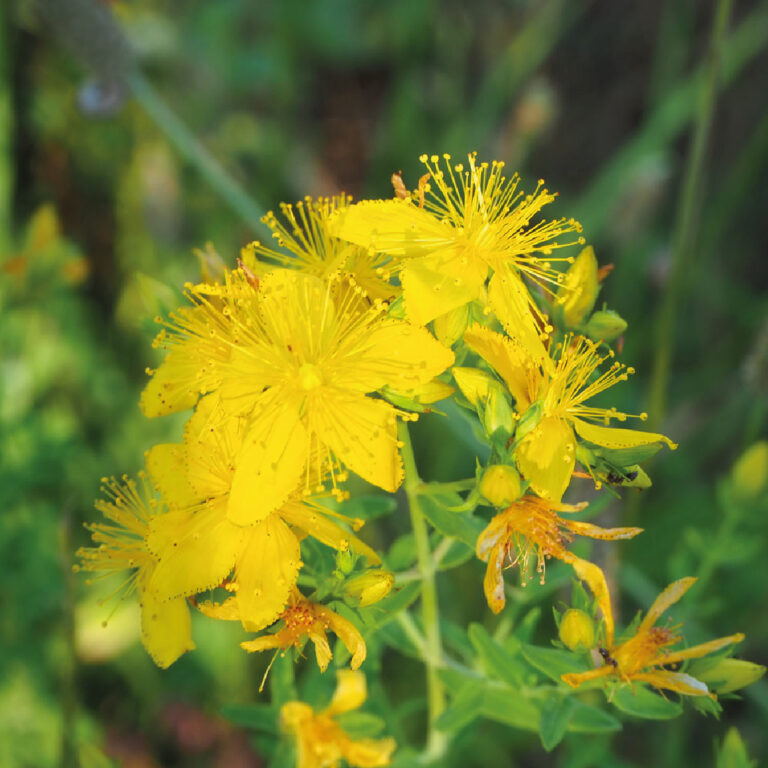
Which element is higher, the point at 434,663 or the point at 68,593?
the point at 68,593

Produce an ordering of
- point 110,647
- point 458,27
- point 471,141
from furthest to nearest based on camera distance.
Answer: point 458,27 < point 471,141 < point 110,647

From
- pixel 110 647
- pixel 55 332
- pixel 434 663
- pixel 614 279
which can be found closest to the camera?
pixel 434 663

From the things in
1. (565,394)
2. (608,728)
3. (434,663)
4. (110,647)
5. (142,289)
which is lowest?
(608,728)

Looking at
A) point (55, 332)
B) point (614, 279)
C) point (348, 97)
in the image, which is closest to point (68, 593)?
point (55, 332)

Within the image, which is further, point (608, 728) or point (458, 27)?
point (458, 27)

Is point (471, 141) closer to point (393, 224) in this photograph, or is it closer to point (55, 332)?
point (55, 332)

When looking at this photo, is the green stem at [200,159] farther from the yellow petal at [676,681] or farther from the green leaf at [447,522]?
the yellow petal at [676,681]

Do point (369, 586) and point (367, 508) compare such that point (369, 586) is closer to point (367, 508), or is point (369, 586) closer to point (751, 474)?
point (367, 508)
